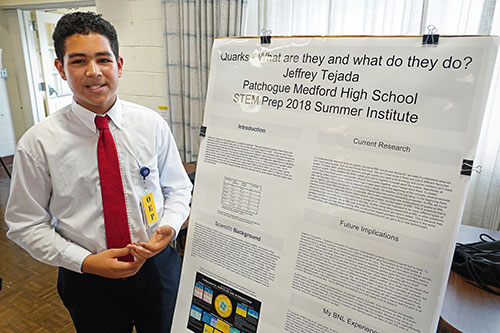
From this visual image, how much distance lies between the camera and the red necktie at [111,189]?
1.11 meters

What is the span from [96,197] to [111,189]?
56mm

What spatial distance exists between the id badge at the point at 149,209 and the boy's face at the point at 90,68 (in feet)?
1.17

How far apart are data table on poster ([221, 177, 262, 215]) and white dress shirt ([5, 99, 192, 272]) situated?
1.08 ft

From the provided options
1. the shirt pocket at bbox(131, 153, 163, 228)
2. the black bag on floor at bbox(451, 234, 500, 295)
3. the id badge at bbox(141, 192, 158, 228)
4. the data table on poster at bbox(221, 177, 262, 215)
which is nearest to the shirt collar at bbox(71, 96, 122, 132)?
the shirt pocket at bbox(131, 153, 163, 228)

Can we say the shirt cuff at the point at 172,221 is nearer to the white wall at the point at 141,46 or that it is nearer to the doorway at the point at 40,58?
the white wall at the point at 141,46

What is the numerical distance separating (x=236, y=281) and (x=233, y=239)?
120mm

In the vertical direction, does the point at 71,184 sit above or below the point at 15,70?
below

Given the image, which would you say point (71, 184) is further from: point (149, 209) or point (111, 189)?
point (149, 209)

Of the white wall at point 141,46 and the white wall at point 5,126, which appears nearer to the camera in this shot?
the white wall at point 141,46

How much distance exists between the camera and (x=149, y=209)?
3.89 ft

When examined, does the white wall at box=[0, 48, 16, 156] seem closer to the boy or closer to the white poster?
the boy

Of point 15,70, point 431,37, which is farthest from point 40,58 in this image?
point 431,37

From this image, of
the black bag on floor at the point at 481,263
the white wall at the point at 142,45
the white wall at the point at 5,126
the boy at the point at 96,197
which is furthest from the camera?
the white wall at the point at 5,126

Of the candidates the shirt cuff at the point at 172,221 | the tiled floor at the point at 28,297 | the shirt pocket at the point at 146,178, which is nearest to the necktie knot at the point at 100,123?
the shirt pocket at the point at 146,178
